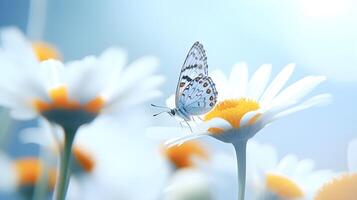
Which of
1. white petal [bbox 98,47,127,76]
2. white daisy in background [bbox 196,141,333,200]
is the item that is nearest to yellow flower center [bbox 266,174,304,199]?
white daisy in background [bbox 196,141,333,200]

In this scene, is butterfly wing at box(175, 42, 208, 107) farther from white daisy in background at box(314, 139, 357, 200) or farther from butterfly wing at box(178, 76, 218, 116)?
white daisy in background at box(314, 139, 357, 200)

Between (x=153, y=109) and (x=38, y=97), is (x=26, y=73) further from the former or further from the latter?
(x=153, y=109)

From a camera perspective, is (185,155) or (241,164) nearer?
(241,164)

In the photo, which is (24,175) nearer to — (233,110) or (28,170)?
(28,170)

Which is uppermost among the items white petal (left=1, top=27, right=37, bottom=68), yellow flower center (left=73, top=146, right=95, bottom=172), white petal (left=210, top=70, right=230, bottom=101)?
white petal (left=1, top=27, right=37, bottom=68)

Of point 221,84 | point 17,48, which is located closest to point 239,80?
point 221,84

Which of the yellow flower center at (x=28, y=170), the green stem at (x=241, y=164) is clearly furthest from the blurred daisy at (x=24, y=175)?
the green stem at (x=241, y=164)
